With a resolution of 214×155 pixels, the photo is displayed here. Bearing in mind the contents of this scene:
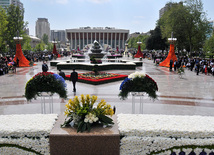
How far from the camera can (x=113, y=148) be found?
4.23 metres

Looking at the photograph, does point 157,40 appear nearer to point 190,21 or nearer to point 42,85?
point 190,21

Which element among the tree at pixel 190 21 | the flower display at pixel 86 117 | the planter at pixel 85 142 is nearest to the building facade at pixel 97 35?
Result: the tree at pixel 190 21

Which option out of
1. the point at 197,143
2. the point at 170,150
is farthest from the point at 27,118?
the point at 197,143

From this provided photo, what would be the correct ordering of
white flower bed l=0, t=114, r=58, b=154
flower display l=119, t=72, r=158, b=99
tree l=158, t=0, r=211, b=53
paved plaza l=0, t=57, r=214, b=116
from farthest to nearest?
tree l=158, t=0, r=211, b=53
paved plaza l=0, t=57, r=214, b=116
flower display l=119, t=72, r=158, b=99
white flower bed l=0, t=114, r=58, b=154

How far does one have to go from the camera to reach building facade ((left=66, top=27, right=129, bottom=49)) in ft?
415

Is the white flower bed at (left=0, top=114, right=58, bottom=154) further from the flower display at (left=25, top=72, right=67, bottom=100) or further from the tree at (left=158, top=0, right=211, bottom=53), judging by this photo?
the tree at (left=158, top=0, right=211, bottom=53)

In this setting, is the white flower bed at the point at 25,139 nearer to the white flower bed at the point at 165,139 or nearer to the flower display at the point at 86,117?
the flower display at the point at 86,117

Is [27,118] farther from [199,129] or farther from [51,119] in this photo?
[199,129]

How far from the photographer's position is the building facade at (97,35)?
126562 millimetres

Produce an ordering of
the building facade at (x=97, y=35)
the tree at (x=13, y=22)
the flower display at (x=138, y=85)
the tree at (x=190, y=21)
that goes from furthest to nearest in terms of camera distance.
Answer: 1. the building facade at (x=97, y=35)
2. the tree at (x=13, y=22)
3. the tree at (x=190, y=21)
4. the flower display at (x=138, y=85)

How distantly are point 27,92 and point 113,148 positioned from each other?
4.07m

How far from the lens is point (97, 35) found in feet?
424

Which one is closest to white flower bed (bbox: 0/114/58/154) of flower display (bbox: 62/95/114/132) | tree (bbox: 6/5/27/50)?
flower display (bbox: 62/95/114/132)

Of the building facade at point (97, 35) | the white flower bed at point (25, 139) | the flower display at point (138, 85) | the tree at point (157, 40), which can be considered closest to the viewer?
the white flower bed at point (25, 139)
